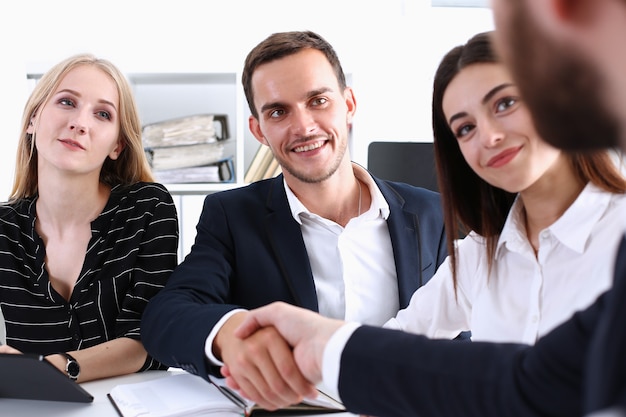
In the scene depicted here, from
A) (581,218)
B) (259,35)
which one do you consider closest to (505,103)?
(581,218)

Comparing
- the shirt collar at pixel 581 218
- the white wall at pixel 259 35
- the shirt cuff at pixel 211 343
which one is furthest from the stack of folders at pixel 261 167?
the shirt collar at pixel 581 218

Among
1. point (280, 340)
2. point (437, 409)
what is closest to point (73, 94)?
point (280, 340)

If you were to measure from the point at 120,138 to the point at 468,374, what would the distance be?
1.63m

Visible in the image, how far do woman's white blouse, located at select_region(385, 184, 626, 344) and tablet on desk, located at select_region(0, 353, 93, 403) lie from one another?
77cm

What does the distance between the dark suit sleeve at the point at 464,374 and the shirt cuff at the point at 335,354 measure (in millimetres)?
13

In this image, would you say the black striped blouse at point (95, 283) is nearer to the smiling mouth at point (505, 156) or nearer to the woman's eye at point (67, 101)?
the woman's eye at point (67, 101)

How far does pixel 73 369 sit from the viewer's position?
165cm

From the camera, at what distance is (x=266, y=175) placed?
310 cm

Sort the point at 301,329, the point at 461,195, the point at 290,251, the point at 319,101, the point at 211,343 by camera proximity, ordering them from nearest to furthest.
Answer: the point at 301,329
the point at 211,343
the point at 461,195
the point at 290,251
the point at 319,101

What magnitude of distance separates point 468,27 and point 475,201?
220cm

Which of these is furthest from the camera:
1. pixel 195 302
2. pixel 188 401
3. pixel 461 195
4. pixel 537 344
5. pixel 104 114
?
pixel 104 114

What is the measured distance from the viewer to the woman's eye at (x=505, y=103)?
4.45 feet

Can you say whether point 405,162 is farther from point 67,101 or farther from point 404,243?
point 67,101

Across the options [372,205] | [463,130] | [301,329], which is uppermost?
[463,130]
